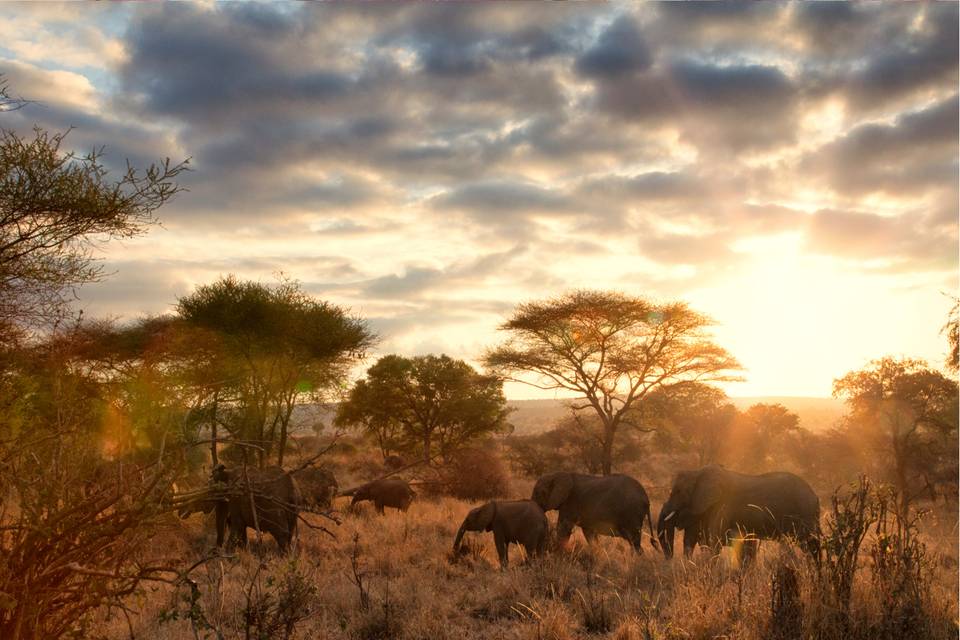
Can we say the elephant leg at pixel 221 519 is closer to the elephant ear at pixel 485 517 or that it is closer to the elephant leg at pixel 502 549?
the elephant ear at pixel 485 517

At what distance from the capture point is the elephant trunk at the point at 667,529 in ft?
41.5

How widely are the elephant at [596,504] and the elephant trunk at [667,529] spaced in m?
0.27

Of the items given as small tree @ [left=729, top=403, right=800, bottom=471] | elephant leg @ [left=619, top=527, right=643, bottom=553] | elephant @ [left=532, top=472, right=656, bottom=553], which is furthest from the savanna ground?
small tree @ [left=729, top=403, right=800, bottom=471]

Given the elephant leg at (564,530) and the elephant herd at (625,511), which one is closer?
the elephant herd at (625,511)

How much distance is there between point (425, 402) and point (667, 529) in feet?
72.3

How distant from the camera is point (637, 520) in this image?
43.4 feet

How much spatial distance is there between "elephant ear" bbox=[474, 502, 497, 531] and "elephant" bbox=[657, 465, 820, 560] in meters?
3.38

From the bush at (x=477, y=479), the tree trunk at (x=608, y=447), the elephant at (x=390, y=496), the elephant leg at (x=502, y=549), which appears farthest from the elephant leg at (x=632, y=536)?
the bush at (x=477, y=479)

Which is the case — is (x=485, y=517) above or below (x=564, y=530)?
above

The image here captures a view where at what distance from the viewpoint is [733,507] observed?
1213 cm

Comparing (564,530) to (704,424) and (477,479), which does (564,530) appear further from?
(704,424)

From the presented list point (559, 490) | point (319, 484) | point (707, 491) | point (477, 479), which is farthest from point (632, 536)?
point (477, 479)

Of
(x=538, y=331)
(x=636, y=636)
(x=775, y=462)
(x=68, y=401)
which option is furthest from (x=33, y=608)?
(x=775, y=462)

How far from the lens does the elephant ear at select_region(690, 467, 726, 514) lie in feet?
40.0
